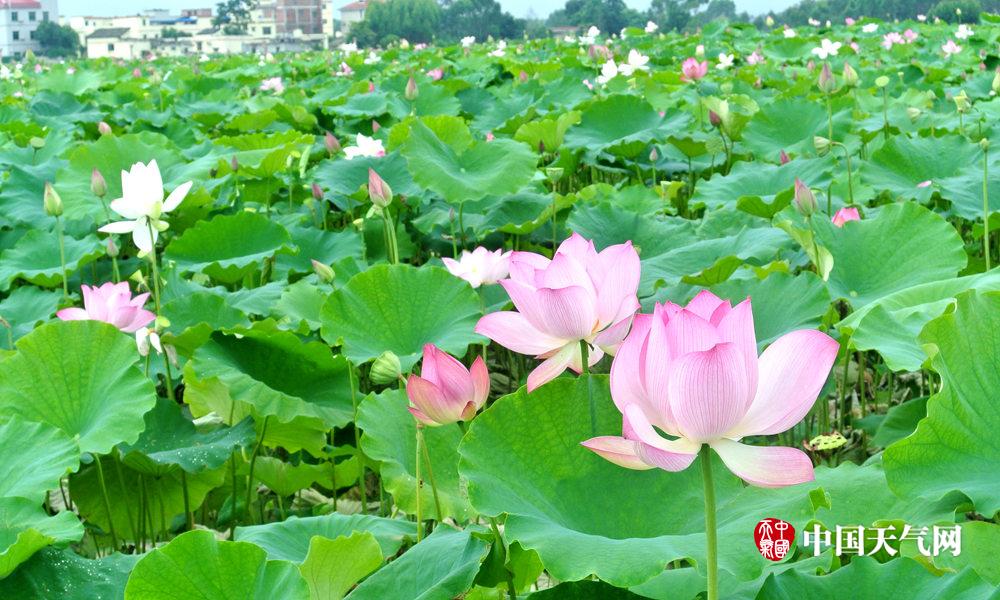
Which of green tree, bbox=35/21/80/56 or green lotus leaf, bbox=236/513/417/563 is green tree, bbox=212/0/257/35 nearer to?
green tree, bbox=35/21/80/56

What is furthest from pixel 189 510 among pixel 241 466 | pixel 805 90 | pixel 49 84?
pixel 49 84

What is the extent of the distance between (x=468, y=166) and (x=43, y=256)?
3.24 ft

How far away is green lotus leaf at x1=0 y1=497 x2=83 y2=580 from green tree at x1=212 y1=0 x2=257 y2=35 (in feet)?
233

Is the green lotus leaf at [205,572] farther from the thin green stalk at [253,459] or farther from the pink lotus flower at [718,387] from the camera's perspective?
the thin green stalk at [253,459]

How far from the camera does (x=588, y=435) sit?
3.04 ft

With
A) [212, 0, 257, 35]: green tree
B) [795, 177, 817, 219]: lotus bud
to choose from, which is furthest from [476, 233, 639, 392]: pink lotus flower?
[212, 0, 257, 35]: green tree

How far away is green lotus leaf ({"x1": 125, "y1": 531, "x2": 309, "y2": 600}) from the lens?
0.85 meters

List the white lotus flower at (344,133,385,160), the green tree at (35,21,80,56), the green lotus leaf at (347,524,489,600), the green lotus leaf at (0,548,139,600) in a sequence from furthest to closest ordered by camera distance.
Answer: the green tree at (35,21,80,56)
the white lotus flower at (344,133,385,160)
the green lotus leaf at (0,548,139,600)
the green lotus leaf at (347,524,489,600)

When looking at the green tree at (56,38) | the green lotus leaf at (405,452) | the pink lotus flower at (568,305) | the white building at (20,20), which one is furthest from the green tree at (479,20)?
the white building at (20,20)

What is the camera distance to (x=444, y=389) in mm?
979

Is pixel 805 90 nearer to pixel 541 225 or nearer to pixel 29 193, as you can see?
pixel 541 225

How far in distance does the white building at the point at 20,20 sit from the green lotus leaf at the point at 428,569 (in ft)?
249

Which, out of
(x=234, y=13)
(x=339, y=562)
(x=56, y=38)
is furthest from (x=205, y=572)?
(x=234, y=13)

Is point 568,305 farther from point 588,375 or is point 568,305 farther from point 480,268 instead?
point 480,268
